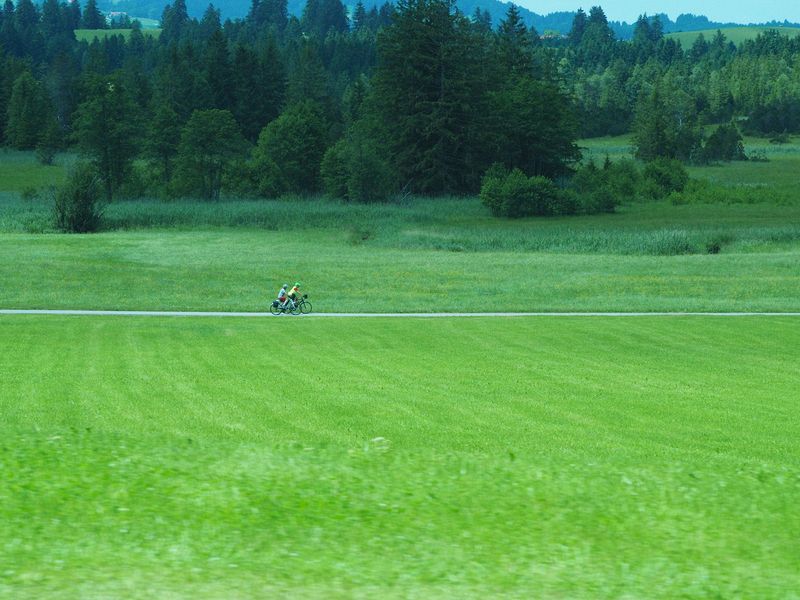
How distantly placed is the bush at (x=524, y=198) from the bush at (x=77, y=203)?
3312 cm

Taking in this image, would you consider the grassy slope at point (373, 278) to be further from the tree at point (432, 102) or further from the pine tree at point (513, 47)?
the pine tree at point (513, 47)

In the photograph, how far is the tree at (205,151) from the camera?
9962 centimetres

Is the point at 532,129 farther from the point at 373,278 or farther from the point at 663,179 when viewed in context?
the point at 373,278

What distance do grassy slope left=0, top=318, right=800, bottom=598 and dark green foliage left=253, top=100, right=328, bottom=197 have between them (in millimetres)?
82417

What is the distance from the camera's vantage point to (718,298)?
43500mm

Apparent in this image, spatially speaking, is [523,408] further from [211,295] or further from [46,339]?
[211,295]

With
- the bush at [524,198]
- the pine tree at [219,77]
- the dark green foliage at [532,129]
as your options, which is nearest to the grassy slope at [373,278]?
the bush at [524,198]

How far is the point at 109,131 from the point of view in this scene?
328 feet

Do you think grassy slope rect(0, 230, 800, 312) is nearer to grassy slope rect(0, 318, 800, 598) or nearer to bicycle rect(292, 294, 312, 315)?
bicycle rect(292, 294, 312, 315)

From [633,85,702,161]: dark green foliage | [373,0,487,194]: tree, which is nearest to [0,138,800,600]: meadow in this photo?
[373,0,487,194]: tree

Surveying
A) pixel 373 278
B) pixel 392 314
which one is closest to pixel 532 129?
pixel 373 278

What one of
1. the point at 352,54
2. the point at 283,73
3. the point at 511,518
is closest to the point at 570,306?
the point at 511,518

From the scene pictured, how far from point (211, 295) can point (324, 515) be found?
36987 mm

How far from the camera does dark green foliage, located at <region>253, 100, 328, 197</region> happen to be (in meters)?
101
